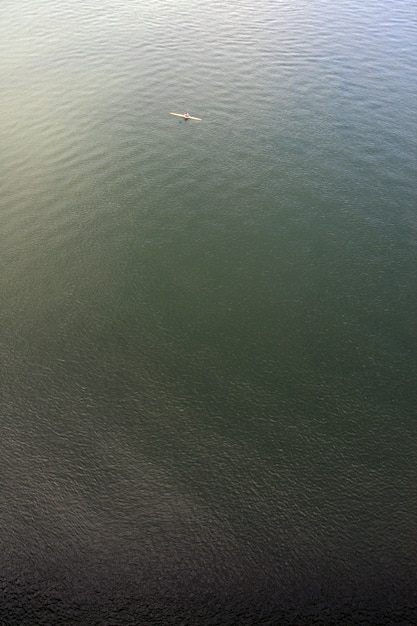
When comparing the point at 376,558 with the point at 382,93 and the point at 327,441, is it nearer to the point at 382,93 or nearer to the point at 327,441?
the point at 327,441

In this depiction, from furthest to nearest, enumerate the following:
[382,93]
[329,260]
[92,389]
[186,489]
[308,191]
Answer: [382,93] → [308,191] → [329,260] → [92,389] → [186,489]

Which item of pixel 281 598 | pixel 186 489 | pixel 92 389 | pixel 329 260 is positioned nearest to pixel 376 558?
pixel 281 598

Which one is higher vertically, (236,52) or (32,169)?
(236,52)

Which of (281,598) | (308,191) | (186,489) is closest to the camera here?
(281,598)

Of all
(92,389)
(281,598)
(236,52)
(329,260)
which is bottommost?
(281,598)

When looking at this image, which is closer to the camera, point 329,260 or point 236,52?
point 329,260

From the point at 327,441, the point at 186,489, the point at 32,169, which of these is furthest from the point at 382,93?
the point at 186,489
